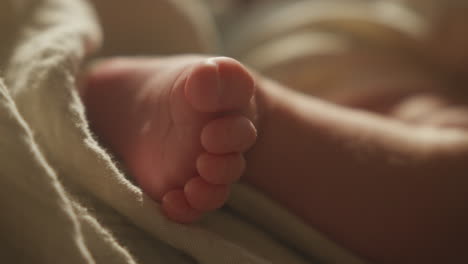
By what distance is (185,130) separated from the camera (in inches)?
15.8

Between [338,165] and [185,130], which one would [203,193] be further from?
[338,165]

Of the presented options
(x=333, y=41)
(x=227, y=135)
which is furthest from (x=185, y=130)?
(x=333, y=41)

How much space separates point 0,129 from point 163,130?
0.13 meters

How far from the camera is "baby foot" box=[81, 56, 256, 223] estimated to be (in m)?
0.37

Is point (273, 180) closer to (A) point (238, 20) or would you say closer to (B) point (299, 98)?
(B) point (299, 98)

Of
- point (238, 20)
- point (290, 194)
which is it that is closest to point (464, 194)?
point (290, 194)

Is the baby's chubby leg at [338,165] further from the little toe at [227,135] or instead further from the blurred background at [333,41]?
the blurred background at [333,41]

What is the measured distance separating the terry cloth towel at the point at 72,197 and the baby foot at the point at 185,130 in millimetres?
24

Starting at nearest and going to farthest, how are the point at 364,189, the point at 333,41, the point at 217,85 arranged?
the point at 217,85 < the point at 364,189 < the point at 333,41

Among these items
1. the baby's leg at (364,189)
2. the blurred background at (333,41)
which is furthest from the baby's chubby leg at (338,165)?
the blurred background at (333,41)

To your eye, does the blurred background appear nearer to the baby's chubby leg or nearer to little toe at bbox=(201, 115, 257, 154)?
the baby's chubby leg

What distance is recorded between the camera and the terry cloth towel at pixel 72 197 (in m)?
0.34

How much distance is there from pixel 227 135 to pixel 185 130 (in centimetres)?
4

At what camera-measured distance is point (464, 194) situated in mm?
491
